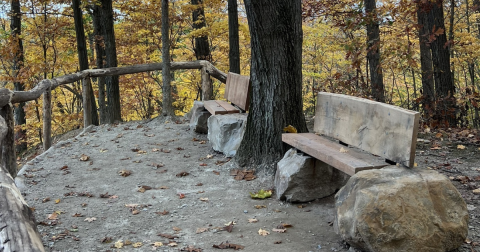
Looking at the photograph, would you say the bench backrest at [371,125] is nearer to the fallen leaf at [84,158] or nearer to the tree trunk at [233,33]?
the fallen leaf at [84,158]

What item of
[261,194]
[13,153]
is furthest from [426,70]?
[13,153]

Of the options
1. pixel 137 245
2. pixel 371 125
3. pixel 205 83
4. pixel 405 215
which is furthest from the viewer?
pixel 205 83

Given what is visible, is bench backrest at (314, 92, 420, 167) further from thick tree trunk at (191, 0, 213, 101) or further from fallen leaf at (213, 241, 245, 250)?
thick tree trunk at (191, 0, 213, 101)

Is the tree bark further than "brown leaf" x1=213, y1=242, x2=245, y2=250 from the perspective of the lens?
Yes

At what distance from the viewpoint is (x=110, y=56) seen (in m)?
10.0

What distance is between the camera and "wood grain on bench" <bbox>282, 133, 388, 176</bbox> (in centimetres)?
330

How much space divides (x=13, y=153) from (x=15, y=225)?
3696 mm

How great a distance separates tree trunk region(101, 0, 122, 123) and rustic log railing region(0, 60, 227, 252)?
161 cm

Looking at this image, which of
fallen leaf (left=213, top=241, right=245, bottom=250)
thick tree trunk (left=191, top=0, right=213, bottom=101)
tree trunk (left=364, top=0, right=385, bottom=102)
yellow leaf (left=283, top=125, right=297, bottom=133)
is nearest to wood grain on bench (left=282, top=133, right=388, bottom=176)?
yellow leaf (left=283, top=125, right=297, bottom=133)

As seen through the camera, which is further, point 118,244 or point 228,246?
point 118,244

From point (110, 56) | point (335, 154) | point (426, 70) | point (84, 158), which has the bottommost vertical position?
point (84, 158)

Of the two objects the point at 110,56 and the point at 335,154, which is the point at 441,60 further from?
the point at 110,56

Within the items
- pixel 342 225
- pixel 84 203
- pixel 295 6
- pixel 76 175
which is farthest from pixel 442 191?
pixel 76 175

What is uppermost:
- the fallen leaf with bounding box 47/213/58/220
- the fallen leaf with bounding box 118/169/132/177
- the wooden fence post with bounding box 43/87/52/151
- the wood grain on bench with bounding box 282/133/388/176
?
the wooden fence post with bounding box 43/87/52/151
